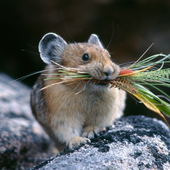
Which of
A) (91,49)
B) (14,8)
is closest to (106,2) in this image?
(14,8)

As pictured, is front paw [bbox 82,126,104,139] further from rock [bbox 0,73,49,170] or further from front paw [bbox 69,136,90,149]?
rock [bbox 0,73,49,170]

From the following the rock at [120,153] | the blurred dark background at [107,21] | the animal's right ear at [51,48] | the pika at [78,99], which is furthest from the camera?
the blurred dark background at [107,21]

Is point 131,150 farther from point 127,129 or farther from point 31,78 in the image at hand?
point 31,78

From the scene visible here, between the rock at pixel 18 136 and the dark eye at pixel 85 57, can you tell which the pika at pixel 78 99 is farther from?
the rock at pixel 18 136

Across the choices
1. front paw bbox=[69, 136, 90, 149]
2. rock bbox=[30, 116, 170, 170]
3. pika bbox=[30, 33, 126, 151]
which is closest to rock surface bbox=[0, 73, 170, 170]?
rock bbox=[30, 116, 170, 170]

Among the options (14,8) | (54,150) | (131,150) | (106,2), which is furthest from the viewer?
(14,8)

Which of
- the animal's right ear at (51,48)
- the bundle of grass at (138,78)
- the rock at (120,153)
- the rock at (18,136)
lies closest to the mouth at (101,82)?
the bundle of grass at (138,78)
